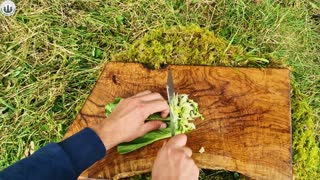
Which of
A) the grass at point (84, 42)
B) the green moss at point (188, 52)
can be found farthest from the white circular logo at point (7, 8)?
the green moss at point (188, 52)

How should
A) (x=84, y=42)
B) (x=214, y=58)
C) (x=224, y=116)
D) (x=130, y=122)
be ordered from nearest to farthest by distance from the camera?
(x=130, y=122) → (x=224, y=116) → (x=214, y=58) → (x=84, y=42)

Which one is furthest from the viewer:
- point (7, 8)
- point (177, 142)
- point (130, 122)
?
point (7, 8)

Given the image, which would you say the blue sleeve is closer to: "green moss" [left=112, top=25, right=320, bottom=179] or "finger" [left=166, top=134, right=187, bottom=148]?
"finger" [left=166, top=134, right=187, bottom=148]

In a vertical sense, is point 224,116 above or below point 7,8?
below

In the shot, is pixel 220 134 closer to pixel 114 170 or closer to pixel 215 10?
pixel 114 170

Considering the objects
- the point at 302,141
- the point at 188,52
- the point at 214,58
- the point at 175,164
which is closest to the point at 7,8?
the point at 188,52

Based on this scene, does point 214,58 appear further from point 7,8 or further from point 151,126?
point 7,8

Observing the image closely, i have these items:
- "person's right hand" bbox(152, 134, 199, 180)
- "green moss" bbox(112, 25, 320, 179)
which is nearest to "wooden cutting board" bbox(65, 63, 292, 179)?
"green moss" bbox(112, 25, 320, 179)
